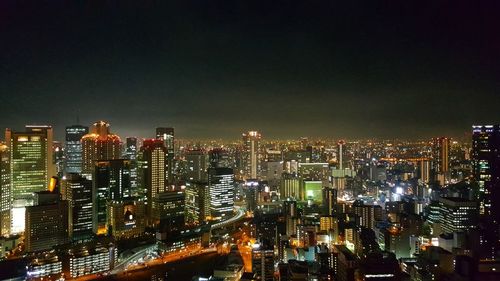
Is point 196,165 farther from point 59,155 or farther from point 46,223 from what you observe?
point 46,223

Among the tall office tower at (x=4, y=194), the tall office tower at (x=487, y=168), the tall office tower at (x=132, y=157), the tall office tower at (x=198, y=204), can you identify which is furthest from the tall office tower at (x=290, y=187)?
the tall office tower at (x=4, y=194)

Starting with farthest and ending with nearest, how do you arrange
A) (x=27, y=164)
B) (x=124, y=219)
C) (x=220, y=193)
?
(x=220, y=193) < (x=27, y=164) < (x=124, y=219)

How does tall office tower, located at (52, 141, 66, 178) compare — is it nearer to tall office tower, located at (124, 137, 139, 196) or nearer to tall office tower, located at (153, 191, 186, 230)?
tall office tower, located at (124, 137, 139, 196)

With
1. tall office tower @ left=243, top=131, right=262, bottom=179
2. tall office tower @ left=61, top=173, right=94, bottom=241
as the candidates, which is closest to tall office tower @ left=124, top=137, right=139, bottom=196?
tall office tower @ left=61, top=173, right=94, bottom=241

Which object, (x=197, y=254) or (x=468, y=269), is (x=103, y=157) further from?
(x=468, y=269)

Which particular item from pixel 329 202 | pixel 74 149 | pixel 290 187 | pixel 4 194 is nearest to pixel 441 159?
pixel 329 202

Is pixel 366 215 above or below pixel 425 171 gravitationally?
below

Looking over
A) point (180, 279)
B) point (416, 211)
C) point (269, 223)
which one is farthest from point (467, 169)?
point (180, 279)
